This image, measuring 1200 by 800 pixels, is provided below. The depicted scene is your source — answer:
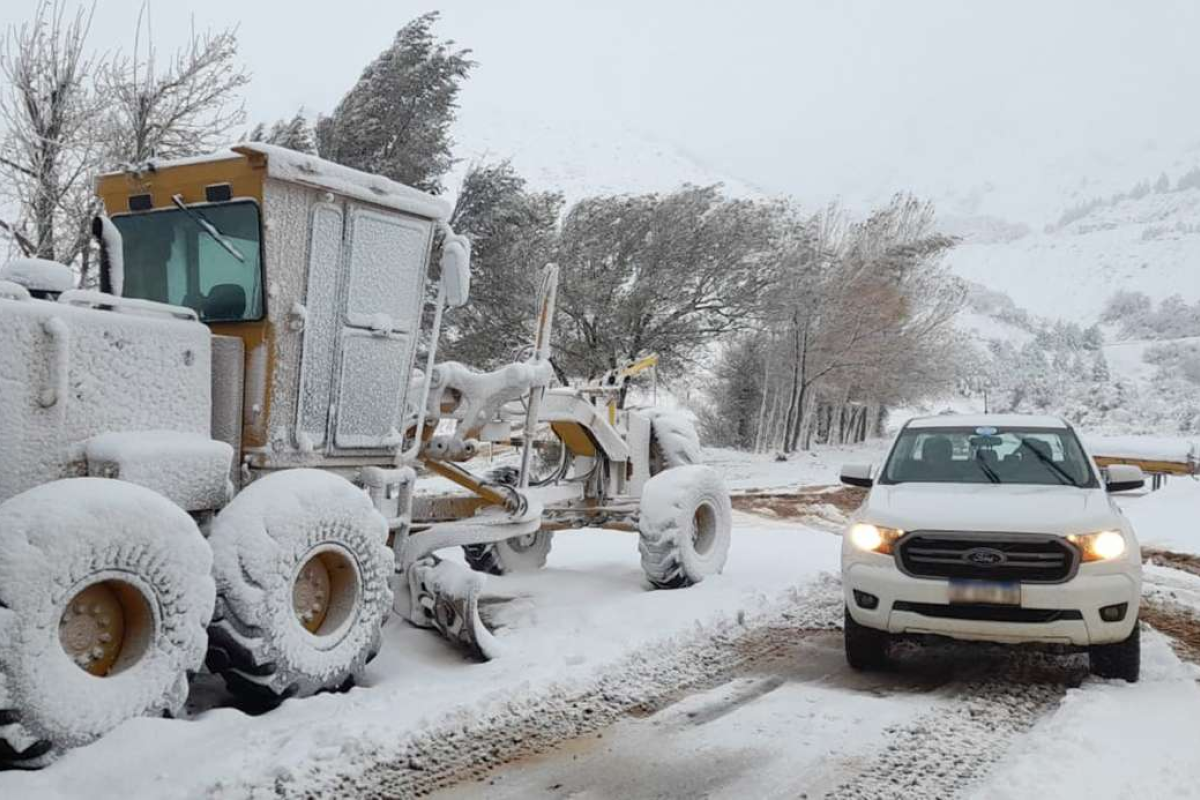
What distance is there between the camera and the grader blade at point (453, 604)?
594cm

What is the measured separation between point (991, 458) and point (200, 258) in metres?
5.36

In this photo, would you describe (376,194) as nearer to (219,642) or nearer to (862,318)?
(219,642)

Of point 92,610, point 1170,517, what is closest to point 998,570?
point 92,610

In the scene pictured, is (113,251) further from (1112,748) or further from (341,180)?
(1112,748)

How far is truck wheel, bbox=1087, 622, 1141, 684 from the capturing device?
18.5 ft

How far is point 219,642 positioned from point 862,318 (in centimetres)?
3344

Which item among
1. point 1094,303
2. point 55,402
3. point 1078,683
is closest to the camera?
point 55,402

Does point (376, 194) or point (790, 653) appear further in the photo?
point (790, 653)

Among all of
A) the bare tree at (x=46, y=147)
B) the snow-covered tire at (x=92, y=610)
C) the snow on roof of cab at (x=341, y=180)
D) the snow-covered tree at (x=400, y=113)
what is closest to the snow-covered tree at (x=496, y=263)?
the snow-covered tree at (x=400, y=113)

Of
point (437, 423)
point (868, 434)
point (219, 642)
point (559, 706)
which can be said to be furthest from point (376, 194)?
point (868, 434)

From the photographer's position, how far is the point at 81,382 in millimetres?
4402

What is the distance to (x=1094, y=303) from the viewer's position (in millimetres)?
129875

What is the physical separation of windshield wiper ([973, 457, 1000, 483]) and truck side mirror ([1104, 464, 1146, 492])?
0.70 metres

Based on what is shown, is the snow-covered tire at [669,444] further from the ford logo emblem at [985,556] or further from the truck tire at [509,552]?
the ford logo emblem at [985,556]
